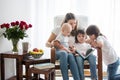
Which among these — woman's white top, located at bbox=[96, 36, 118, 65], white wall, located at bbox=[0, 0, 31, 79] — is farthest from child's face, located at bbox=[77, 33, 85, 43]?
white wall, located at bbox=[0, 0, 31, 79]

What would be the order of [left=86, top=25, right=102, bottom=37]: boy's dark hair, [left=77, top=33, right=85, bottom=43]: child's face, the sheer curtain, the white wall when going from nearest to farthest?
[left=86, top=25, right=102, bottom=37]: boy's dark hair < [left=77, top=33, right=85, bottom=43]: child's face < the white wall < the sheer curtain

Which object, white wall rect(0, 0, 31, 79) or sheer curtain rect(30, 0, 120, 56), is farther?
sheer curtain rect(30, 0, 120, 56)

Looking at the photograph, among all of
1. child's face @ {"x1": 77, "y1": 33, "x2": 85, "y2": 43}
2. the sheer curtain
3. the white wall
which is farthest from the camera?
the sheer curtain

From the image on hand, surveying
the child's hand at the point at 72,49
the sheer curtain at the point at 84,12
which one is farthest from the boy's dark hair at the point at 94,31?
the sheer curtain at the point at 84,12

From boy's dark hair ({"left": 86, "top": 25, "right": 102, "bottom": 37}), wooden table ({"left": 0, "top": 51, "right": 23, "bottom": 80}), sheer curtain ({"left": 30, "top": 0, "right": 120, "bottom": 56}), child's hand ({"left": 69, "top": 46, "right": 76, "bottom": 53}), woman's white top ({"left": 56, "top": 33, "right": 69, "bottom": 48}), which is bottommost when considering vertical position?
wooden table ({"left": 0, "top": 51, "right": 23, "bottom": 80})

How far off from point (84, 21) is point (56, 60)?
81 centimetres

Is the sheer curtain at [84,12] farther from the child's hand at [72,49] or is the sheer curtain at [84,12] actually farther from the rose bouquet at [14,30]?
the child's hand at [72,49]

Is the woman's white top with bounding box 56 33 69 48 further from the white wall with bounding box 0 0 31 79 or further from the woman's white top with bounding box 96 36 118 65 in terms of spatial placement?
the white wall with bounding box 0 0 31 79

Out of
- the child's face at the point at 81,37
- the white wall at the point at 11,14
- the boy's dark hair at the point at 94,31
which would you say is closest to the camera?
the boy's dark hair at the point at 94,31

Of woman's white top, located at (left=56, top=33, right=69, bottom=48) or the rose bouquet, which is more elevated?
the rose bouquet

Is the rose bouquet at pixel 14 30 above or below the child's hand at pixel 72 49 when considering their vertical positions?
above

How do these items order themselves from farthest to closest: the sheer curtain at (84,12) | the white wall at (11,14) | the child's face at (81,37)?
1. the sheer curtain at (84,12)
2. the white wall at (11,14)
3. the child's face at (81,37)

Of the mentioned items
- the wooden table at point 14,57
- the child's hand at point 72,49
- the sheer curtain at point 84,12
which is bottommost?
the wooden table at point 14,57

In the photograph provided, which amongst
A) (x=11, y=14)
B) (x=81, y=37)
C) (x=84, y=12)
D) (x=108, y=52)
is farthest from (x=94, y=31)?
(x=11, y=14)
